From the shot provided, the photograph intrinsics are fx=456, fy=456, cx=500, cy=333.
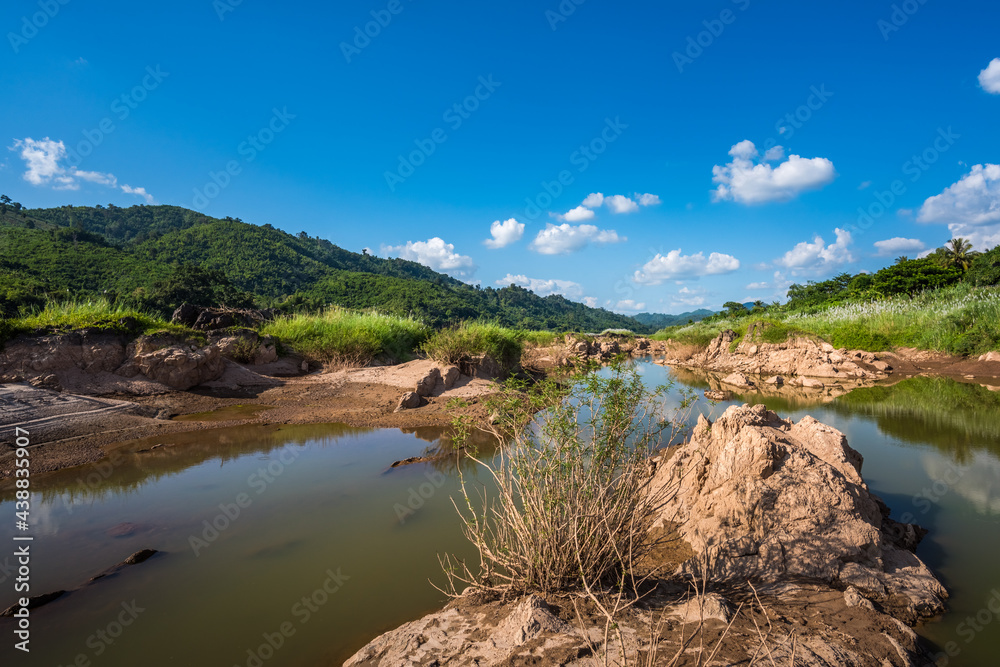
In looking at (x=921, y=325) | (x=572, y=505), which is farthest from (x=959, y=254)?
(x=572, y=505)

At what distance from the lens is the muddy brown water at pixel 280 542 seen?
3078mm

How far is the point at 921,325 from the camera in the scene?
1745 centimetres

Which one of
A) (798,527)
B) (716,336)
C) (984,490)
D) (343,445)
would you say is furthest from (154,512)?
(716,336)

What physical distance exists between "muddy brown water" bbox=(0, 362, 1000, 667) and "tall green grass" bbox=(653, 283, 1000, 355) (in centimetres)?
1090

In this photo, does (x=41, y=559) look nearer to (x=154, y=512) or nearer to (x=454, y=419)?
(x=154, y=512)

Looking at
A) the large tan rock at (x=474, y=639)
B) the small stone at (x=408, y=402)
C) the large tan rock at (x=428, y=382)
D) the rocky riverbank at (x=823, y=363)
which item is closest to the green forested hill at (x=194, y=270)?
the large tan rock at (x=428, y=382)

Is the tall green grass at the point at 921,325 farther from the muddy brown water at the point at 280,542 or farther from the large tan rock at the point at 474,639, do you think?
the large tan rock at the point at 474,639

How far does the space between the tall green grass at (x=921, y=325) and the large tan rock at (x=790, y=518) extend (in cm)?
1565

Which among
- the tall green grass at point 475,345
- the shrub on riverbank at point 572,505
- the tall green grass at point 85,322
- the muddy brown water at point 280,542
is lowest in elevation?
the muddy brown water at point 280,542

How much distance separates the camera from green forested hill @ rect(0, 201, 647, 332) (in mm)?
31781

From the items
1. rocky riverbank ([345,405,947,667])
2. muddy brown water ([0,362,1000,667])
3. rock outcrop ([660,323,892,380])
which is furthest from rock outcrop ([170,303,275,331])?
rock outcrop ([660,323,892,380])

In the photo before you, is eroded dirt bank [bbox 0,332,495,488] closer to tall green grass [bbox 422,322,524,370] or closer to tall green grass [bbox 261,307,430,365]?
tall green grass [bbox 422,322,524,370]

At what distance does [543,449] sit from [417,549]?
5.64 ft

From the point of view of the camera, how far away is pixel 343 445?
7555mm
